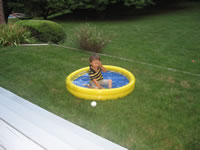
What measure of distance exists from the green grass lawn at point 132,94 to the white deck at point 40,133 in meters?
0.28

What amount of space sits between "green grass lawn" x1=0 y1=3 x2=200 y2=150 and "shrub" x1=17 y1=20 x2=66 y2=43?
80 cm

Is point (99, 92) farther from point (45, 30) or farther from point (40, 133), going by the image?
point (45, 30)

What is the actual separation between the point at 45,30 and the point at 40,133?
659cm

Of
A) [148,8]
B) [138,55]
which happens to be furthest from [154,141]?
[148,8]

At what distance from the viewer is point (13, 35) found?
823cm

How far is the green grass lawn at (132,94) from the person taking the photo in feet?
10.7

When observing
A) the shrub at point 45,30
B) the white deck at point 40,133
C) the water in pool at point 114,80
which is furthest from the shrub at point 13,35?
the white deck at point 40,133

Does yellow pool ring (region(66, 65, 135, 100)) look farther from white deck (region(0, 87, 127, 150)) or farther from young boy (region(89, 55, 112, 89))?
white deck (region(0, 87, 127, 150))

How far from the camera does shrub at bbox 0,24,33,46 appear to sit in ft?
27.0

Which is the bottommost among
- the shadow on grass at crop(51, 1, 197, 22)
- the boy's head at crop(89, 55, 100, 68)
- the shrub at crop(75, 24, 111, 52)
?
A: the shadow on grass at crop(51, 1, 197, 22)

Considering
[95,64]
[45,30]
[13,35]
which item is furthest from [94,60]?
[13,35]

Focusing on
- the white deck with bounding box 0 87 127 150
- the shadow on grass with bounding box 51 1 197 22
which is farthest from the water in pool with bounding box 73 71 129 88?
the shadow on grass with bounding box 51 1 197 22

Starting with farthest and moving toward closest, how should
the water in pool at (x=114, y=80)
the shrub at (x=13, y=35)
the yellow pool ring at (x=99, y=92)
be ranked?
the shrub at (x=13, y=35), the water in pool at (x=114, y=80), the yellow pool ring at (x=99, y=92)

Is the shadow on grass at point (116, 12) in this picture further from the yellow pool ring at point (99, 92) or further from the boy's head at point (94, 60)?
the yellow pool ring at point (99, 92)
